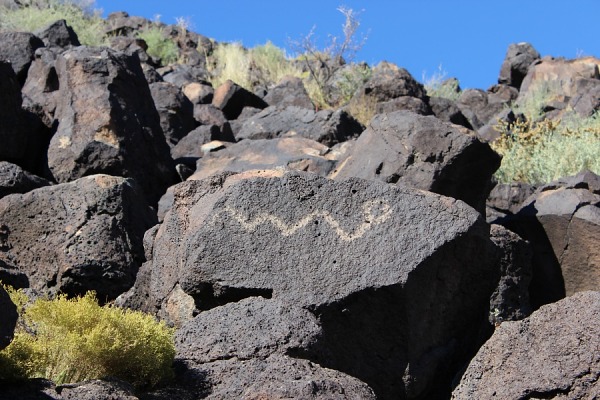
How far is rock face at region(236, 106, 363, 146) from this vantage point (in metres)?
11.8

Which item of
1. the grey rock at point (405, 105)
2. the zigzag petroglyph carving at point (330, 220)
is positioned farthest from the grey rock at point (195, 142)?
the zigzag petroglyph carving at point (330, 220)

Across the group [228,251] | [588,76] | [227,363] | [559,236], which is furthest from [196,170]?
[588,76]

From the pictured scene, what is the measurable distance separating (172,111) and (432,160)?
5.33 m

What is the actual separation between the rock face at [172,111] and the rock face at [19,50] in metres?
1.60

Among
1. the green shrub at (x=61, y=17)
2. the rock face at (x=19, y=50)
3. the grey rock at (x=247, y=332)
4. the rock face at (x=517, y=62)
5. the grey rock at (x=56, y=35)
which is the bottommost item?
the grey rock at (x=247, y=332)

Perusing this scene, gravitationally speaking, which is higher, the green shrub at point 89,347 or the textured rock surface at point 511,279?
the textured rock surface at point 511,279

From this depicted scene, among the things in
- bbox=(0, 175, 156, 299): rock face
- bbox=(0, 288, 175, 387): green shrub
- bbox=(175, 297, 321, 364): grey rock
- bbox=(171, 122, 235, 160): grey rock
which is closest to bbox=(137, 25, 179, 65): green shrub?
bbox=(171, 122, 235, 160): grey rock

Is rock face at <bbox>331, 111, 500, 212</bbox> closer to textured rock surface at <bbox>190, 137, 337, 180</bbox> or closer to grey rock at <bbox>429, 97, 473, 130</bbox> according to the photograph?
textured rock surface at <bbox>190, 137, 337, 180</bbox>

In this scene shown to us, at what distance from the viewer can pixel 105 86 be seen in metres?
9.81

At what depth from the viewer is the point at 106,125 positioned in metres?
9.43

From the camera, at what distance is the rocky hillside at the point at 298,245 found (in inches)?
193

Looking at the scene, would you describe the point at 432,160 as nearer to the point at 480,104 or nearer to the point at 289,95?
the point at 289,95

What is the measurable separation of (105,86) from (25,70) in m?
2.67

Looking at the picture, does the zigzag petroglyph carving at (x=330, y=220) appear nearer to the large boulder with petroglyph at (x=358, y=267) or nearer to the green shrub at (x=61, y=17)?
the large boulder with petroglyph at (x=358, y=267)
